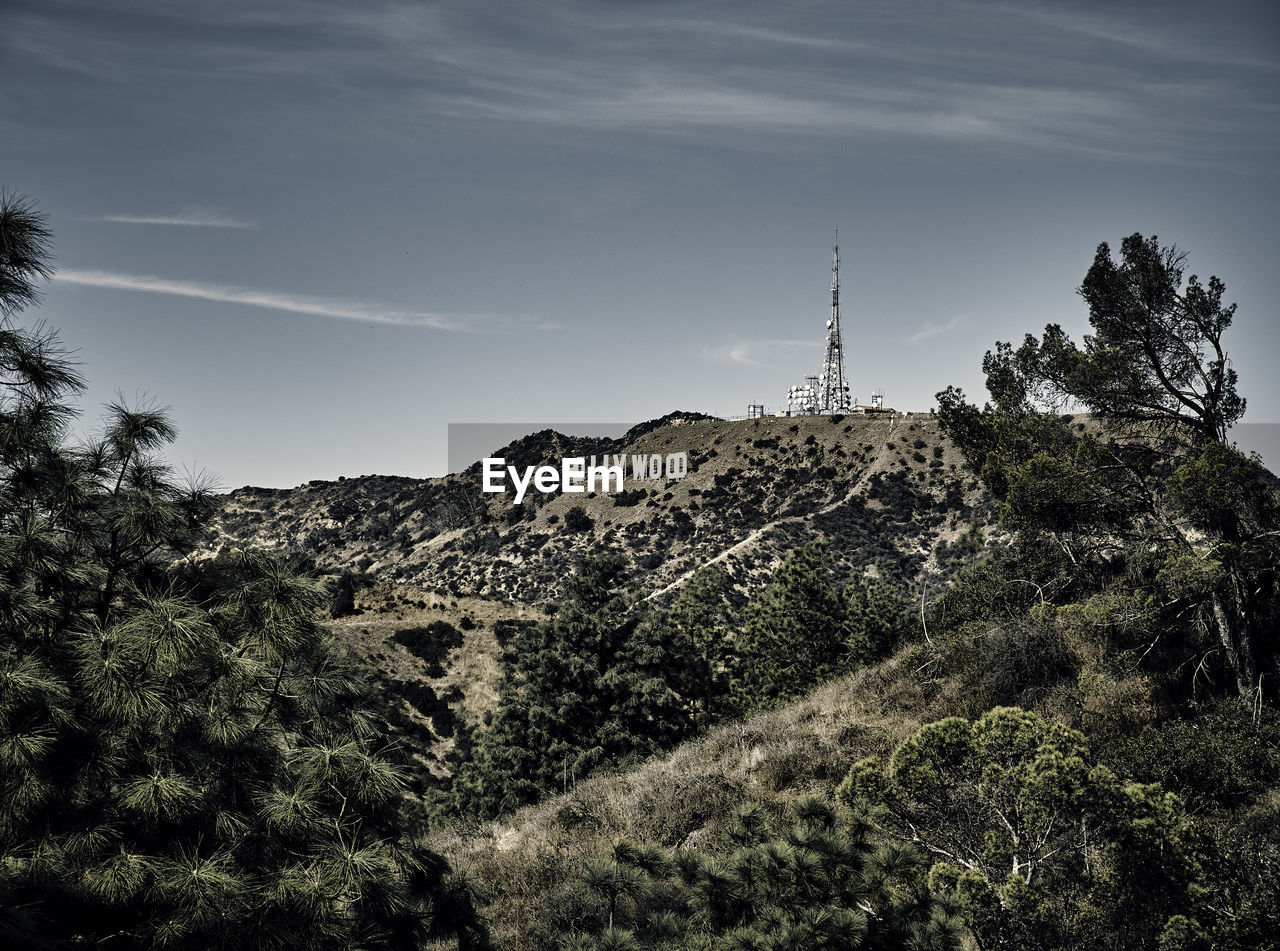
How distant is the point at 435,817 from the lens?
27.1 m

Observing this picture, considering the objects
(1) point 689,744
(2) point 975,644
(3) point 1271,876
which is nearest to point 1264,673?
(2) point 975,644

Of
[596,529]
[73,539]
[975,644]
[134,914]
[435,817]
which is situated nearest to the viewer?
[134,914]

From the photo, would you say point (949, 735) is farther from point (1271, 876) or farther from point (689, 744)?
point (689, 744)

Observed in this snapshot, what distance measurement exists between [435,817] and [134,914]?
926 inches

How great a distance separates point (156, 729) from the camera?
19.1 feet

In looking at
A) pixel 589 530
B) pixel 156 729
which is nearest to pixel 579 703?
pixel 156 729

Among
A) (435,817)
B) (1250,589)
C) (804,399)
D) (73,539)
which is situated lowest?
(435,817)

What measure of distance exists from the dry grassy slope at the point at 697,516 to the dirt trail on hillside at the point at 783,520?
0.69ft

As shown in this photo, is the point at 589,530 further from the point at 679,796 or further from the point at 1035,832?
the point at 1035,832

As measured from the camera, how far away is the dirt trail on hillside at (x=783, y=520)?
6438cm

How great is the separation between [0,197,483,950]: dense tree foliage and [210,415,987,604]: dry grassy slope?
5057cm

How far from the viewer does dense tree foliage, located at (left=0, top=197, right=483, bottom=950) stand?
5.30 m

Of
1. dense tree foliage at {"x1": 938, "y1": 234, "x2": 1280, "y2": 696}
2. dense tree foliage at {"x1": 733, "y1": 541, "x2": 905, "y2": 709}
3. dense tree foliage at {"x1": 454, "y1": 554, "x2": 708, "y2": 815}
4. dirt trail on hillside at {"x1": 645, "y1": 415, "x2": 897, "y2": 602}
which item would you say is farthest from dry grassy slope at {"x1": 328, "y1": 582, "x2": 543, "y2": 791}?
dense tree foliage at {"x1": 938, "y1": 234, "x2": 1280, "y2": 696}

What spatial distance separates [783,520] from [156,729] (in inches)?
2711
